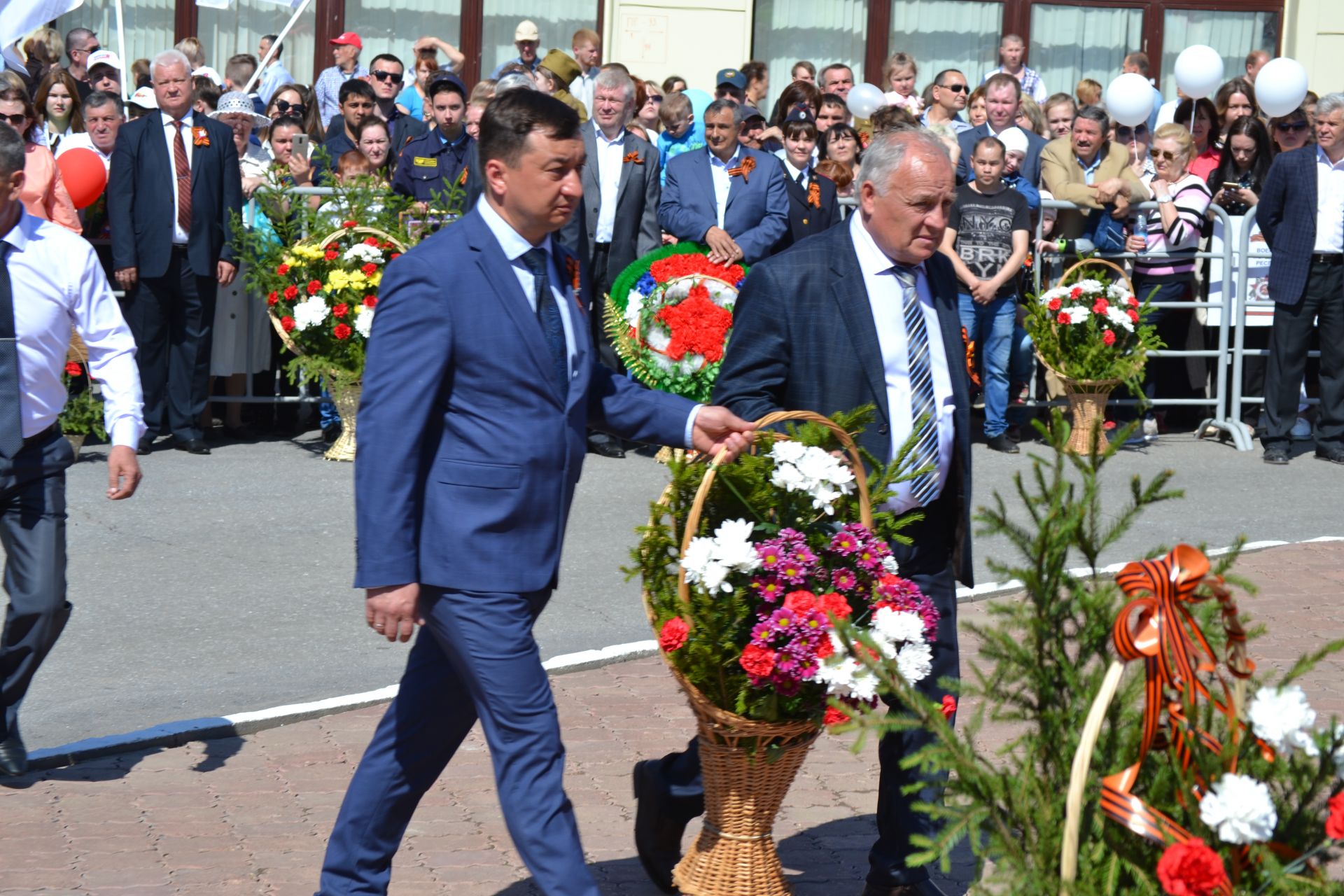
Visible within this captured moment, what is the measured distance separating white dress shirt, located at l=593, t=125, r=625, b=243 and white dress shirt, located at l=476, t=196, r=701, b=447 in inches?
301

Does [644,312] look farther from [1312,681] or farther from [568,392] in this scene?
[568,392]

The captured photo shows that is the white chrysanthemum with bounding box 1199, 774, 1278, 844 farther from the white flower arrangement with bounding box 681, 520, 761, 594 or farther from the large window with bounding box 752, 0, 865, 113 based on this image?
the large window with bounding box 752, 0, 865, 113

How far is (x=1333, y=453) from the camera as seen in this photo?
12852 millimetres

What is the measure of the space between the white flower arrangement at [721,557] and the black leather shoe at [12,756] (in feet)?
8.62

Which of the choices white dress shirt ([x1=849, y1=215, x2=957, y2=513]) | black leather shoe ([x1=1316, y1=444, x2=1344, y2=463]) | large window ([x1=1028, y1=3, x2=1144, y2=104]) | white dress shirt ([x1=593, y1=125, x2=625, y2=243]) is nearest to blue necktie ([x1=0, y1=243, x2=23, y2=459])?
white dress shirt ([x1=849, y1=215, x2=957, y2=513])

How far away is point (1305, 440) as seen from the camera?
44.3 ft

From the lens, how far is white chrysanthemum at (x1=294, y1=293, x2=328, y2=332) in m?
11.5

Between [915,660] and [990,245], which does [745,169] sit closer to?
[990,245]

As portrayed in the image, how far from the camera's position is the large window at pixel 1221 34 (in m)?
21.7

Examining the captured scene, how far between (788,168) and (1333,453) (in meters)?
4.38

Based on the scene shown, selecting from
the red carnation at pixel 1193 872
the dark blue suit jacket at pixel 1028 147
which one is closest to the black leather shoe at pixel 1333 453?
the dark blue suit jacket at pixel 1028 147

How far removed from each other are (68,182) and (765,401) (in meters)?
7.70

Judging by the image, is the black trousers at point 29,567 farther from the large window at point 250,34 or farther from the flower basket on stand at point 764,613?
the large window at point 250,34

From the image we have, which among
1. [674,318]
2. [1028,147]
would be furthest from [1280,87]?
[674,318]
